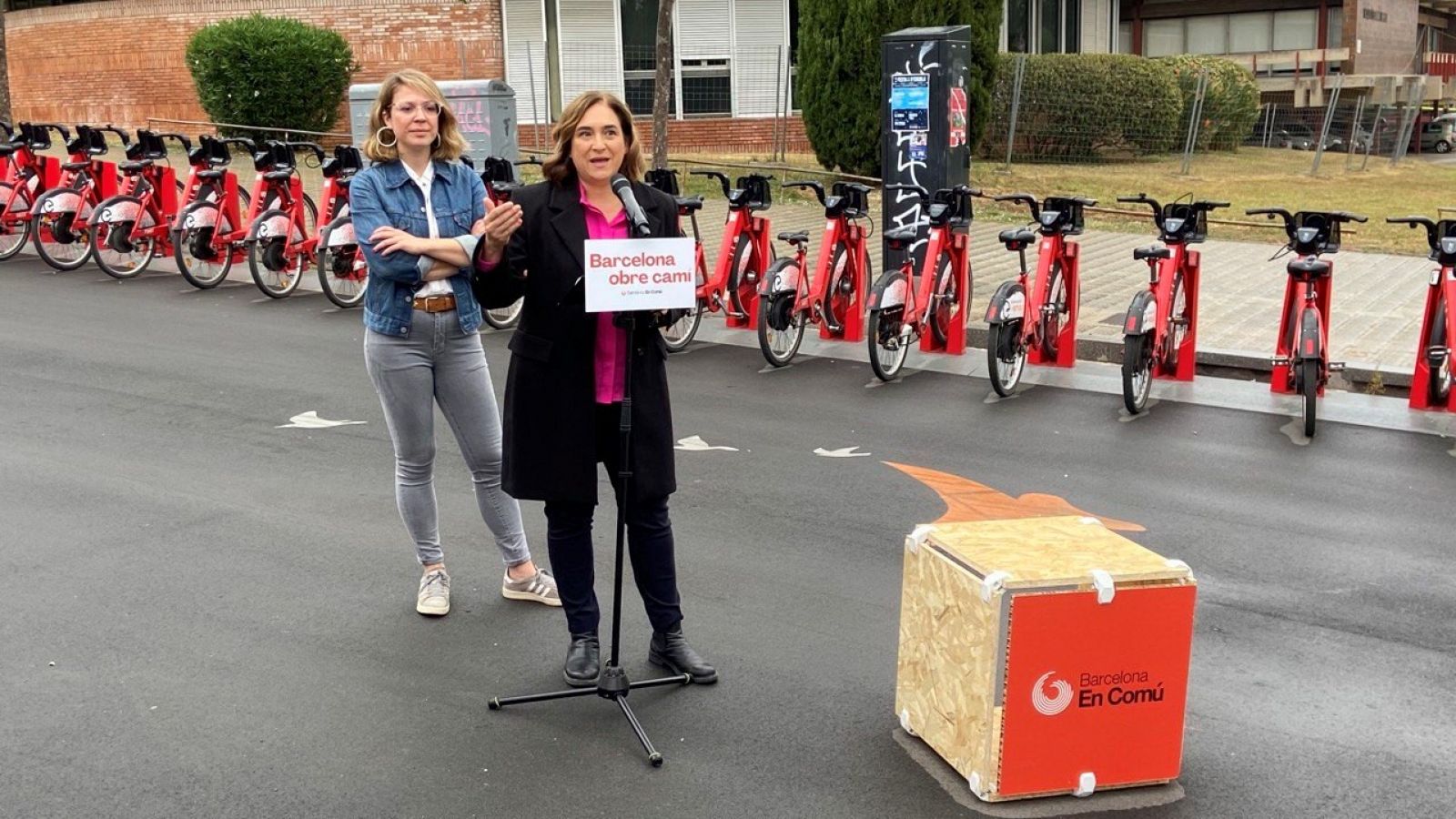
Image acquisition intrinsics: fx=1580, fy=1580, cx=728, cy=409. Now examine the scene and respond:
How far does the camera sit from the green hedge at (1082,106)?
954 inches

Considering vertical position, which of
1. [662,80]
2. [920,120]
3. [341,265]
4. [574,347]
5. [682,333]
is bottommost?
[682,333]

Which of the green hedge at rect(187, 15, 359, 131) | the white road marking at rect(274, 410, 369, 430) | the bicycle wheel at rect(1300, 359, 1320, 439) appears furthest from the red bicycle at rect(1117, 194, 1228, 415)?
the green hedge at rect(187, 15, 359, 131)

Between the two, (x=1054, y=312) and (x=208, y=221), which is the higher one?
(x=208, y=221)

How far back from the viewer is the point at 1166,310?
974 cm

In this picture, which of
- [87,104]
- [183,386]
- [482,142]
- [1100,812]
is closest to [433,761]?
[1100,812]

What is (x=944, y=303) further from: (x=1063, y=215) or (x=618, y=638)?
(x=618, y=638)

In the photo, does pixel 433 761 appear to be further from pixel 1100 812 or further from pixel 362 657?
pixel 1100 812

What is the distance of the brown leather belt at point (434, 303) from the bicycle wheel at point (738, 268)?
6.19 meters

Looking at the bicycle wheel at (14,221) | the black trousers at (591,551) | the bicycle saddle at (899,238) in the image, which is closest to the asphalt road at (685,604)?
the black trousers at (591,551)

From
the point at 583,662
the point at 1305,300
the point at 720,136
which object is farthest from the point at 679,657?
the point at 720,136

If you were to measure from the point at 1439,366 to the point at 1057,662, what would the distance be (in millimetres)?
6079

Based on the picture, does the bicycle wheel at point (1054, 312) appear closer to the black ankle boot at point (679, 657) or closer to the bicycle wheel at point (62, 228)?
the black ankle boot at point (679, 657)

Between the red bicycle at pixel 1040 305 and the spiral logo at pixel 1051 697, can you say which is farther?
the red bicycle at pixel 1040 305

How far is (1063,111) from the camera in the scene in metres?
24.6
